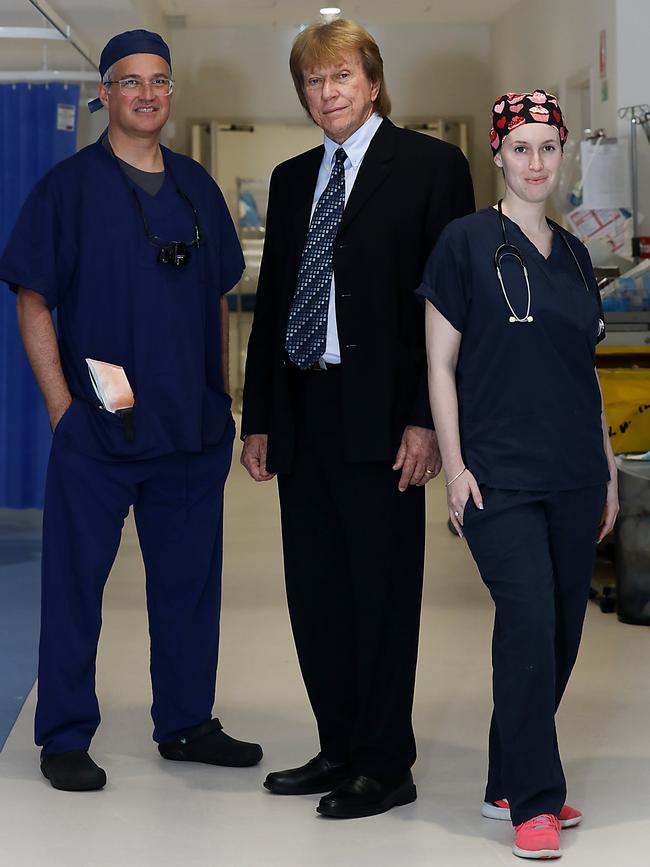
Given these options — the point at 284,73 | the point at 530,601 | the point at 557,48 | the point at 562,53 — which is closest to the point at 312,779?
the point at 530,601

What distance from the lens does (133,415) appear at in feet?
9.42

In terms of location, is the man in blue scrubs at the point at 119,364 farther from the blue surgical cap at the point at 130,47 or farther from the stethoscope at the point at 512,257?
the stethoscope at the point at 512,257

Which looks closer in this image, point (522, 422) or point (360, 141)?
point (522, 422)

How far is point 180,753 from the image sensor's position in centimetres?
307

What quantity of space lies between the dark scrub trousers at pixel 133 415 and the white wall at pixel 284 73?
8668mm

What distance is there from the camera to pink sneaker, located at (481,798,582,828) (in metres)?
2.65

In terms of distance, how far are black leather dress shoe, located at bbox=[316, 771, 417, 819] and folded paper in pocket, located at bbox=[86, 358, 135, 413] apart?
35.8 inches

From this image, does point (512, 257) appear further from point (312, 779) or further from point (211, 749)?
point (211, 749)

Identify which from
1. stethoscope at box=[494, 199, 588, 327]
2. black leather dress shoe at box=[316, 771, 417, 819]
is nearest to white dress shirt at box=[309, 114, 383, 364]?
stethoscope at box=[494, 199, 588, 327]

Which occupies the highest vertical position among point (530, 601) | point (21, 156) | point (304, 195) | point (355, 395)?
point (21, 156)

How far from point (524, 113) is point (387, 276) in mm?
409

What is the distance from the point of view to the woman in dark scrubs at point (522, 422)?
244cm

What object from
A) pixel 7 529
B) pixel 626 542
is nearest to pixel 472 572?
pixel 626 542

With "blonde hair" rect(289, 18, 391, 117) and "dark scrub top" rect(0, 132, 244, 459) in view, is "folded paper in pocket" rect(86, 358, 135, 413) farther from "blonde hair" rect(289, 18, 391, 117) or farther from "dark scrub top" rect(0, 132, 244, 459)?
"blonde hair" rect(289, 18, 391, 117)
